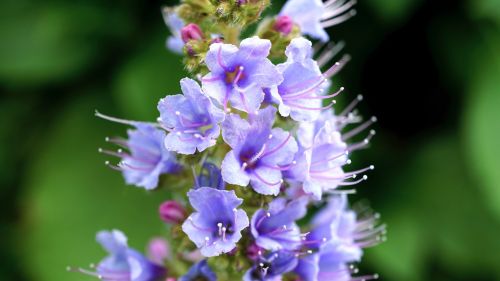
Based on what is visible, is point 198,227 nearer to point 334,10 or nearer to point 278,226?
point 278,226

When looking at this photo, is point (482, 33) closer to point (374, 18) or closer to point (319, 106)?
point (374, 18)

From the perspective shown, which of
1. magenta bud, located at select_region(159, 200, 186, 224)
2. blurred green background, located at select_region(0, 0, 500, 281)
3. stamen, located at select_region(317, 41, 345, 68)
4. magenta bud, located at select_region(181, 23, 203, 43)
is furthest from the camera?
blurred green background, located at select_region(0, 0, 500, 281)

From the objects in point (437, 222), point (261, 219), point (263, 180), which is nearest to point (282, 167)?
point (263, 180)

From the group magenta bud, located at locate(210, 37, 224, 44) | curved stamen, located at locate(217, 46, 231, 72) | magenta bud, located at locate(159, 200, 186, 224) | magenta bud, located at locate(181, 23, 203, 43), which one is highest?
magenta bud, located at locate(181, 23, 203, 43)

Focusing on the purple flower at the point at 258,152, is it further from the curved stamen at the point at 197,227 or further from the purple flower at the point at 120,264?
the purple flower at the point at 120,264

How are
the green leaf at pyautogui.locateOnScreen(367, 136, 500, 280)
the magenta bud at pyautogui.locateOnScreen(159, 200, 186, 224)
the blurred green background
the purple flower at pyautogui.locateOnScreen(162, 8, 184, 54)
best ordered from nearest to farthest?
the magenta bud at pyautogui.locateOnScreen(159, 200, 186, 224)
the purple flower at pyautogui.locateOnScreen(162, 8, 184, 54)
the green leaf at pyautogui.locateOnScreen(367, 136, 500, 280)
the blurred green background

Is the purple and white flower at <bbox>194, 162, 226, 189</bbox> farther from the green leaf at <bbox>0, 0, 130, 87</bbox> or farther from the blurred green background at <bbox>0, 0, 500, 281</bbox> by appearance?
the green leaf at <bbox>0, 0, 130, 87</bbox>

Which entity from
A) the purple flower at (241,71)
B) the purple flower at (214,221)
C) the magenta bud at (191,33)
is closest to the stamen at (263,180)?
the purple flower at (214,221)

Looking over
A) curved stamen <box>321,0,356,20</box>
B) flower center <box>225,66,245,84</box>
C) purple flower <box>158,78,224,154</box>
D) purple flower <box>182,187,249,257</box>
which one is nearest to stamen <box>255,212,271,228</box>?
purple flower <box>182,187,249,257</box>
